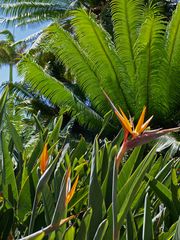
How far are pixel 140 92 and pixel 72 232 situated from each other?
691 cm

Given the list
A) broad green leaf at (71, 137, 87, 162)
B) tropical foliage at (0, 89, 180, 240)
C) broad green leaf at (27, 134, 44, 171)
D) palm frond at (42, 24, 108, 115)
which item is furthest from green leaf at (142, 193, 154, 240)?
palm frond at (42, 24, 108, 115)

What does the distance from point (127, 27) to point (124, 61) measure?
546mm

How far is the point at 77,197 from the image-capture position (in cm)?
115

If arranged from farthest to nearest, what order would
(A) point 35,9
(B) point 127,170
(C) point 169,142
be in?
(A) point 35,9 < (C) point 169,142 < (B) point 127,170

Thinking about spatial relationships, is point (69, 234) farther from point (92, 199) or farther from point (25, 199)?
point (25, 199)

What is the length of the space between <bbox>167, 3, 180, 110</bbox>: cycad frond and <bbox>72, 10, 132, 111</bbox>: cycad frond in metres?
0.71

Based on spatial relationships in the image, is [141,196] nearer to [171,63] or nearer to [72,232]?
[72,232]

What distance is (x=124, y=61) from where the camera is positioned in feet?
25.3

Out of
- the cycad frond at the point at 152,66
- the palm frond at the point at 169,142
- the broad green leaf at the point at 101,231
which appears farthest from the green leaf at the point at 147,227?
the cycad frond at the point at 152,66

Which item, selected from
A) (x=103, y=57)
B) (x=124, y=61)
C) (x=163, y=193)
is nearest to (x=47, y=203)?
(x=163, y=193)

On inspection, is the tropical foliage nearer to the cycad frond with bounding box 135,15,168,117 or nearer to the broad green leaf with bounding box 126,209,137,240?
the broad green leaf with bounding box 126,209,137,240

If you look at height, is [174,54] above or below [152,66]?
above

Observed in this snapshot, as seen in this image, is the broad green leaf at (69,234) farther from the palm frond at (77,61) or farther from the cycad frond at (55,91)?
the cycad frond at (55,91)

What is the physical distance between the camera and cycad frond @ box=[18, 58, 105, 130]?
796cm
